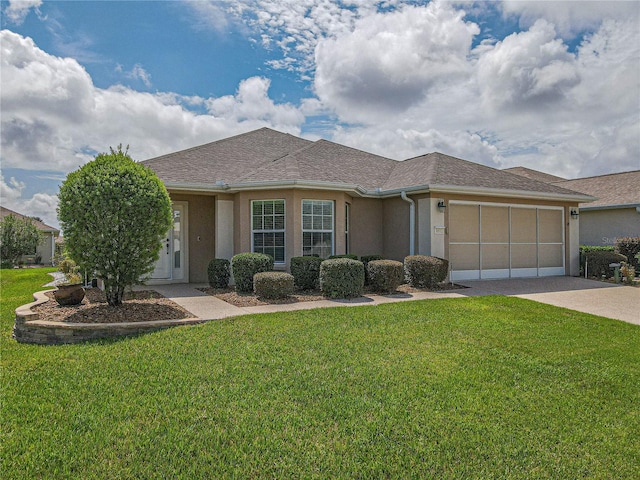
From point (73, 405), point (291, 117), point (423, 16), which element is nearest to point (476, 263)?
point (423, 16)

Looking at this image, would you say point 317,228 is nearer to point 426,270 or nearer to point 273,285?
point 273,285

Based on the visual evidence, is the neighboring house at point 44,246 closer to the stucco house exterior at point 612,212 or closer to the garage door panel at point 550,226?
the garage door panel at point 550,226

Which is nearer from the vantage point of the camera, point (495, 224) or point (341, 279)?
point (341, 279)

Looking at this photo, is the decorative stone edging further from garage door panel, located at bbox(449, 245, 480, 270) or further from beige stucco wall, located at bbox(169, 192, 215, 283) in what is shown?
garage door panel, located at bbox(449, 245, 480, 270)

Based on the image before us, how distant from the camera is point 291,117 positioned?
1864 cm

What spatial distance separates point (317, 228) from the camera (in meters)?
12.2

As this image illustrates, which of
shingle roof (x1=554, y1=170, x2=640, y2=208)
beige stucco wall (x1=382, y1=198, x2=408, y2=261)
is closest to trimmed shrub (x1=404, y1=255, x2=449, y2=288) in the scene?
beige stucco wall (x1=382, y1=198, x2=408, y2=261)

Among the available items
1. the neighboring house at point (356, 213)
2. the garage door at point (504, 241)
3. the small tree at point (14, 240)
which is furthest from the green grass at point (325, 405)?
the small tree at point (14, 240)

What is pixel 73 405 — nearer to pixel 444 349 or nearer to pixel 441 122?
pixel 444 349

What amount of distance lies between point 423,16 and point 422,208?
552cm

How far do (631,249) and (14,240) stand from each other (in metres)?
35.6

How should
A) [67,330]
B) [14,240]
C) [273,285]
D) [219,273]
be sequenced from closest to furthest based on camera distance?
[67,330] → [273,285] → [219,273] → [14,240]

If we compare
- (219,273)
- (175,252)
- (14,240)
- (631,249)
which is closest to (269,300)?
(219,273)

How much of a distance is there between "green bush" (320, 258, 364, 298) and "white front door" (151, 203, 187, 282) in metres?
5.64
